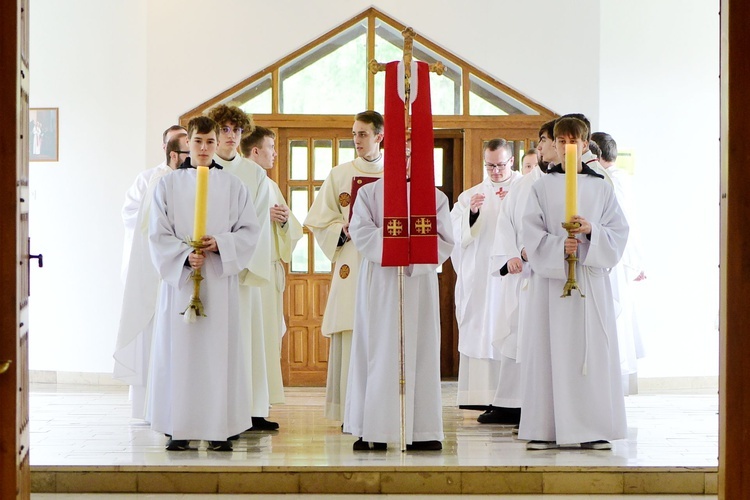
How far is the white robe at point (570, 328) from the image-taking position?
5688 millimetres

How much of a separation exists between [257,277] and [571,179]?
1912 mm

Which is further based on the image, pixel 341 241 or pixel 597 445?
pixel 341 241

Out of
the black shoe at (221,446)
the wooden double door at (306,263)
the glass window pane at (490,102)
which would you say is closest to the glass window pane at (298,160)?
the wooden double door at (306,263)

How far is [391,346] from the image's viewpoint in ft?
18.4

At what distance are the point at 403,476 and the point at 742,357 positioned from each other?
2.41 metres

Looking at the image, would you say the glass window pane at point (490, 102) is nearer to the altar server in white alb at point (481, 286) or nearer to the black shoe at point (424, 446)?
the altar server in white alb at point (481, 286)

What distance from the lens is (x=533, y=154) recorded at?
748 cm

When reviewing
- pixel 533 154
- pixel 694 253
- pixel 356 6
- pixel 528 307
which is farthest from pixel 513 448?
pixel 356 6

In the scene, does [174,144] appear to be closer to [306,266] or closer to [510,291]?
[510,291]

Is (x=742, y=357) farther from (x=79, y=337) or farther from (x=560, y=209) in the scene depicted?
(x=79, y=337)

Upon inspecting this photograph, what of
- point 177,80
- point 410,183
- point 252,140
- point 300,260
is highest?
point 177,80

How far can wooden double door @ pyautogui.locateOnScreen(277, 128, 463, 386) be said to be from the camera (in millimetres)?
9023

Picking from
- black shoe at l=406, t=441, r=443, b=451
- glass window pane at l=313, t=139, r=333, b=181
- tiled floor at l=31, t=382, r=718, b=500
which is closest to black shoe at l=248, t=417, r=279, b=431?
tiled floor at l=31, t=382, r=718, b=500

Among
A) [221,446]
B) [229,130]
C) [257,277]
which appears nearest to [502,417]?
[257,277]
